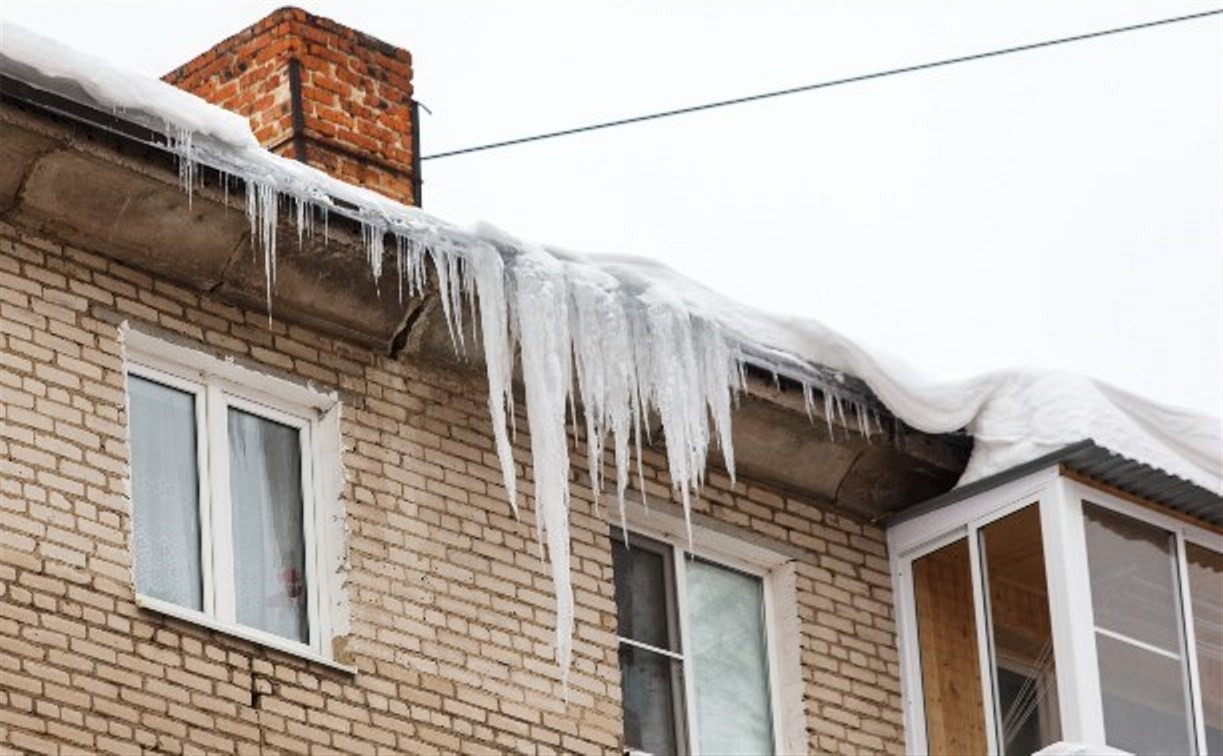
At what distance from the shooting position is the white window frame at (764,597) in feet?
57.0

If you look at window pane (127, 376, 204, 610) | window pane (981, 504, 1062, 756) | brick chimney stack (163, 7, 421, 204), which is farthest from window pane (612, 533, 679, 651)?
window pane (127, 376, 204, 610)

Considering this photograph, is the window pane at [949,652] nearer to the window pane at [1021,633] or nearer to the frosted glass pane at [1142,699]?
the window pane at [1021,633]

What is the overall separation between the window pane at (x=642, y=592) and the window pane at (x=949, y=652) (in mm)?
1290

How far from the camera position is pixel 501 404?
16.5m

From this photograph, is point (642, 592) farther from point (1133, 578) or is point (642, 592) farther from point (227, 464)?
point (227, 464)

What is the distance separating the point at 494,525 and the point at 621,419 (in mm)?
796

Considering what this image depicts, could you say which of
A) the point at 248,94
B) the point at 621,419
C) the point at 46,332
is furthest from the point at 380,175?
the point at 46,332

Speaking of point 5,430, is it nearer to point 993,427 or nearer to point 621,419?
point 621,419

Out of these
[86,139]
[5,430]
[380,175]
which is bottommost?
[5,430]

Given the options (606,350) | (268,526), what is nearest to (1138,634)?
(606,350)

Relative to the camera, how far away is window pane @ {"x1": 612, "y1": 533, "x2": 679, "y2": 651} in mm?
17297

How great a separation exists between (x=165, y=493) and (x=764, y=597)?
10.8 ft

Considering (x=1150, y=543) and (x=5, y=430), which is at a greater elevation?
(x=1150, y=543)

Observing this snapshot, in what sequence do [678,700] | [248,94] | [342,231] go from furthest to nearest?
[248,94] < [678,700] < [342,231]
